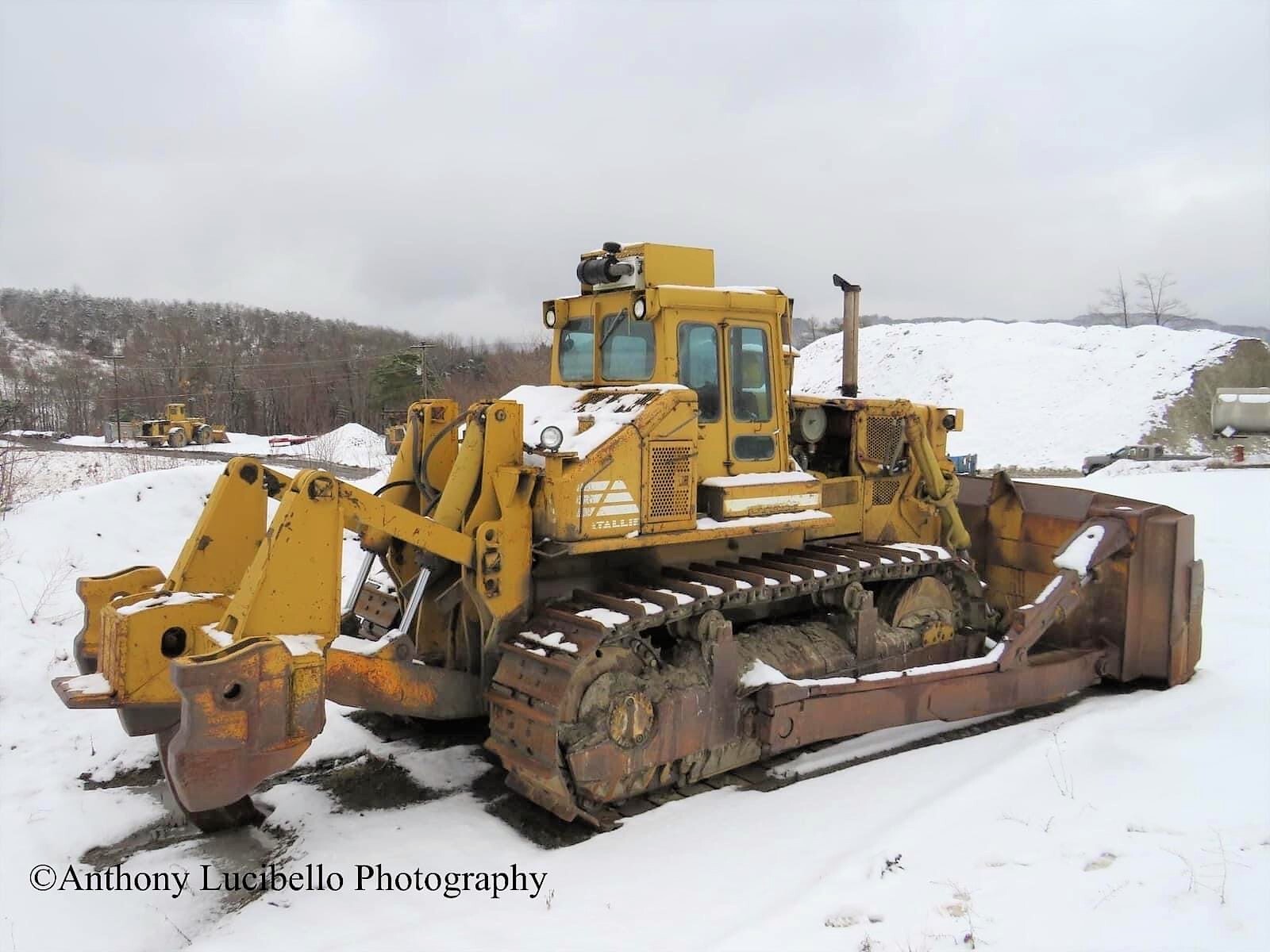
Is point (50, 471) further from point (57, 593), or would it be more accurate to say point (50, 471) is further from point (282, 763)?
point (282, 763)

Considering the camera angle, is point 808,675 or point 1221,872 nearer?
point 1221,872

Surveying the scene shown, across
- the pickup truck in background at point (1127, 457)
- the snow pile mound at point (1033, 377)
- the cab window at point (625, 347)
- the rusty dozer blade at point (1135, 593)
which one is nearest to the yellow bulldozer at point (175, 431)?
the snow pile mound at point (1033, 377)

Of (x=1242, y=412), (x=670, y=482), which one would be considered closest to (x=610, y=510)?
(x=670, y=482)

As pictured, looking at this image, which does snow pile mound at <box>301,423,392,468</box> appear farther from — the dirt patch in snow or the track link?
the track link

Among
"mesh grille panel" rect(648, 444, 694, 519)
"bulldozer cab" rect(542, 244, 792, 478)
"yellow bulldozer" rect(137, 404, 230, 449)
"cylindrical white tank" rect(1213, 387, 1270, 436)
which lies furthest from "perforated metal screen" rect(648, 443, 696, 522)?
"yellow bulldozer" rect(137, 404, 230, 449)

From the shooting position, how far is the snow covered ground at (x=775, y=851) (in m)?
4.16

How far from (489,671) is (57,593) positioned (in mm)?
6072

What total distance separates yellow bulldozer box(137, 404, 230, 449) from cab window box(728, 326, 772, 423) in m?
39.5

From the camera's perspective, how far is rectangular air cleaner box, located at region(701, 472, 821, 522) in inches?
246

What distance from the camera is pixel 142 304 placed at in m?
89.2

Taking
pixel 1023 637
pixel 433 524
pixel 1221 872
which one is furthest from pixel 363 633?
pixel 1221 872

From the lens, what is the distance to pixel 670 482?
19.4ft

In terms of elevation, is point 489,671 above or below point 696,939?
above

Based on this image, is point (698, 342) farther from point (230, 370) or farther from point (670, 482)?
point (230, 370)
